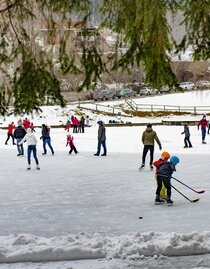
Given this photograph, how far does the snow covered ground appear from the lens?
8156mm

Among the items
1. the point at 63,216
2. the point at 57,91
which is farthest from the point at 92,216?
the point at 57,91

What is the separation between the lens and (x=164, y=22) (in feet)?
20.9

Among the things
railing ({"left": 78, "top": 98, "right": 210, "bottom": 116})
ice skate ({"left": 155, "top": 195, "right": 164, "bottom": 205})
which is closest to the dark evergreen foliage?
ice skate ({"left": 155, "top": 195, "right": 164, "bottom": 205})

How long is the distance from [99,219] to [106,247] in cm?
206

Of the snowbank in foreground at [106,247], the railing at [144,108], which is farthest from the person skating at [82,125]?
the snowbank in foreground at [106,247]

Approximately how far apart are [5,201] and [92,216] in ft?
8.37

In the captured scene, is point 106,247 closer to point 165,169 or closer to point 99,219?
point 99,219

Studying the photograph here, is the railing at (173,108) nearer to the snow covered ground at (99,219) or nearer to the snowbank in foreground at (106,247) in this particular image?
the snow covered ground at (99,219)

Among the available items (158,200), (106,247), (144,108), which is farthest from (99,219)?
(144,108)

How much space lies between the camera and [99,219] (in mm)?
10398

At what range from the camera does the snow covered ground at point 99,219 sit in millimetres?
8156

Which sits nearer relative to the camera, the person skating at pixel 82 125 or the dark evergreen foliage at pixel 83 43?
the dark evergreen foliage at pixel 83 43

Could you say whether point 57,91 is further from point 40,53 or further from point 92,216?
point 92,216

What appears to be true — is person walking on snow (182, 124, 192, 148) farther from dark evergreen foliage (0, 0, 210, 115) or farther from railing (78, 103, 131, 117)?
railing (78, 103, 131, 117)
